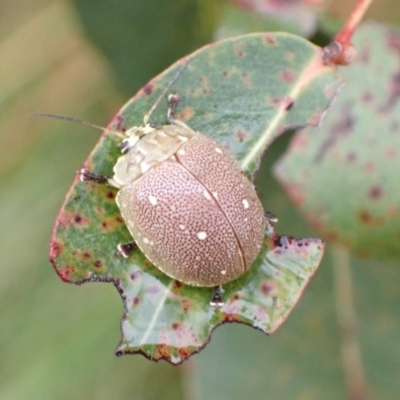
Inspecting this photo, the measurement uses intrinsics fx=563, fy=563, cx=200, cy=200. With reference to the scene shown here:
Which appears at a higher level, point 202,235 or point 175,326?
point 202,235

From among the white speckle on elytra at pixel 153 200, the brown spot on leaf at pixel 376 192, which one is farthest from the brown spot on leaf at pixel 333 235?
the white speckle on elytra at pixel 153 200

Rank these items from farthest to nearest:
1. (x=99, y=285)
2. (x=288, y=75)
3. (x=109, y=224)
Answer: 1. (x=99, y=285)
2. (x=288, y=75)
3. (x=109, y=224)

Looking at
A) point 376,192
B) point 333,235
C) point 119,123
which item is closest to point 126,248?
point 119,123

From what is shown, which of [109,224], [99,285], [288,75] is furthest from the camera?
[99,285]

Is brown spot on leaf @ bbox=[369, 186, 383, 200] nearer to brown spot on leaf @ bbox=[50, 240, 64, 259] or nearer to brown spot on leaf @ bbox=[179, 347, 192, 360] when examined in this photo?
brown spot on leaf @ bbox=[179, 347, 192, 360]

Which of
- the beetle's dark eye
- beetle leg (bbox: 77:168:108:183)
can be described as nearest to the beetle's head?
the beetle's dark eye

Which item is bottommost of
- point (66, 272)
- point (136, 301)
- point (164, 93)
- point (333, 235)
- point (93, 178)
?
point (333, 235)

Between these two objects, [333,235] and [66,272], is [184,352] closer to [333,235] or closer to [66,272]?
[66,272]
